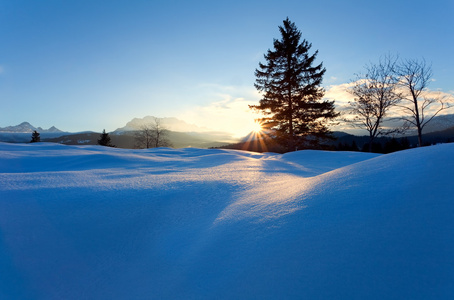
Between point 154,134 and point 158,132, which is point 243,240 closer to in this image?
point 158,132

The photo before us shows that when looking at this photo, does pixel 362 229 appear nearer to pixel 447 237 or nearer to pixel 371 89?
pixel 447 237

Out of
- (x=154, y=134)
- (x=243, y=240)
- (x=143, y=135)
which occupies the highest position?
(x=154, y=134)

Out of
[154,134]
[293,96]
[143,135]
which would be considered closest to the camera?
[293,96]

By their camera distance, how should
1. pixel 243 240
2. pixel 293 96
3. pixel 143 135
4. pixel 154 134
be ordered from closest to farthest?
pixel 243 240 < pixel 293 96 < pixel 143 135 < pixel 154 134

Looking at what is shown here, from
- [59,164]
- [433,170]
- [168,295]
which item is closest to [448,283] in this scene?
[433,170]

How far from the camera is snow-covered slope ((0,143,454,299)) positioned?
89 centimetres

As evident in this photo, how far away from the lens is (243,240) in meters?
1.27

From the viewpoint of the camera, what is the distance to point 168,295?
3.49 feet

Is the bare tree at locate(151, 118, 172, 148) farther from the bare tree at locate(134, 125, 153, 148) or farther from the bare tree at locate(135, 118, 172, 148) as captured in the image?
the bare tree at locate(134, 125, 153, 148)

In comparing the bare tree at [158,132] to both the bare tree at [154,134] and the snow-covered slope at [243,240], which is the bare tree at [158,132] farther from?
the snow-covered slope at [243,240]

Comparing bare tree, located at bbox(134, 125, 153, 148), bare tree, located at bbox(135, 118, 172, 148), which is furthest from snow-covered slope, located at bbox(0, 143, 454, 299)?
bare tree, located at bbox(135, 118, 172, 148)

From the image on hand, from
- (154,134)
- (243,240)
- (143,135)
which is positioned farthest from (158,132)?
(243,240)

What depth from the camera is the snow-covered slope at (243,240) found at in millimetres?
888

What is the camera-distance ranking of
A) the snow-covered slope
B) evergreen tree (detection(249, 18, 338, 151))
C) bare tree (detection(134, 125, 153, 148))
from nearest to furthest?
the snow-covered slope → evergreen tree (detection(249, 18, 338, 151)) → bare tree (detection(134, 125, 153, 148))
